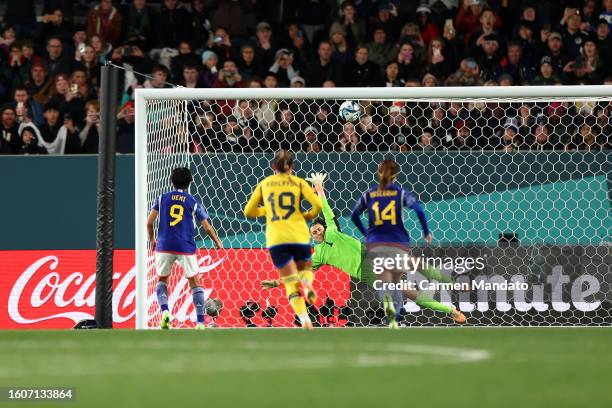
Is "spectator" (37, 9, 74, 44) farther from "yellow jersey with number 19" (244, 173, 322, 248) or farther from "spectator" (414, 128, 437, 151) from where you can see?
"yellow jersey with number 19" (244, 173, 322, 248)

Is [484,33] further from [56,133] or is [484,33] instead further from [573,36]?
[56,133]

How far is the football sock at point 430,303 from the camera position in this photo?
11.8 metres

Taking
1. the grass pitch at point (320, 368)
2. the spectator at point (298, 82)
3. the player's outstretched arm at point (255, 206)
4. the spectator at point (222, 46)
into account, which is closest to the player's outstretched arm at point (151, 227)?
the player's outstretched arm at point (255, 206)

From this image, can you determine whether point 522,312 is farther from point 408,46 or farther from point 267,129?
point 408,46

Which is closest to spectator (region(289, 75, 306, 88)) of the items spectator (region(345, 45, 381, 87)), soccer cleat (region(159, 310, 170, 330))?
A: spectator (region(345, 45, 381, 87))

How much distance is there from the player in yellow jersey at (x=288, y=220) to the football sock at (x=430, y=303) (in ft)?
5.76

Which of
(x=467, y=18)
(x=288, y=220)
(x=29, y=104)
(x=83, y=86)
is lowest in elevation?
(x=288, y=220)

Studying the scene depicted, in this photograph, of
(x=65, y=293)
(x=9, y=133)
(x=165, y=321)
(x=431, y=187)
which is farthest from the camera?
(x=9, y=133)

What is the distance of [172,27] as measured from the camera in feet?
55.7

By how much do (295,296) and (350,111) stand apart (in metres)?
3.11

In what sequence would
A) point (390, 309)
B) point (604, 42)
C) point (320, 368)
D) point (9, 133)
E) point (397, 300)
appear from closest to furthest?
point (320, 368)
point (390, 309)
point (397, 300)
point (9, 133)
point (604, 42)

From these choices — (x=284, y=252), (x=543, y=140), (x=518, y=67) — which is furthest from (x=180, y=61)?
(x=284, y=252)

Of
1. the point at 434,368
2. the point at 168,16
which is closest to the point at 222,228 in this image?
the point at 168,16

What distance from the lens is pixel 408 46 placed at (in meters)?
15.6
